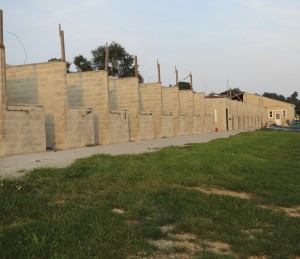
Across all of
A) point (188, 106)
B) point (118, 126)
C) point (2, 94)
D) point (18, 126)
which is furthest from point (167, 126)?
point (2, 94)

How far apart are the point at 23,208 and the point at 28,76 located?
17.2m

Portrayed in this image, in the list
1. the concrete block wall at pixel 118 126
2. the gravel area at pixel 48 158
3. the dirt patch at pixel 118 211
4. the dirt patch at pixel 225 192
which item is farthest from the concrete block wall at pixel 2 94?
the dirt patch at pixel 118 211

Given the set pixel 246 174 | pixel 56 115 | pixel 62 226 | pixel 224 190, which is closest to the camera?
pixel 62 226

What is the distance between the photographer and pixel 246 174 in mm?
10766

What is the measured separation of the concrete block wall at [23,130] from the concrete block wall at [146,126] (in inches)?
504

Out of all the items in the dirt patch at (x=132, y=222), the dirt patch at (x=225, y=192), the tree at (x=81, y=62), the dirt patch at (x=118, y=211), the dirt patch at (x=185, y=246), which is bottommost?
the dirt patch at (x=225, y=192)

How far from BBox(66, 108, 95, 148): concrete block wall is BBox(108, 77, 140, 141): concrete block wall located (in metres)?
7.09

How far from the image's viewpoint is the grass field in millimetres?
4471

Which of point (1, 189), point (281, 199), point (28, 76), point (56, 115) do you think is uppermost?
point (28, 76)

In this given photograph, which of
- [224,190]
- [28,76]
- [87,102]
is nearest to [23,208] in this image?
[224,190]

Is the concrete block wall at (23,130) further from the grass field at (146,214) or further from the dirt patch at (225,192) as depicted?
the dirt patch at (225,192)

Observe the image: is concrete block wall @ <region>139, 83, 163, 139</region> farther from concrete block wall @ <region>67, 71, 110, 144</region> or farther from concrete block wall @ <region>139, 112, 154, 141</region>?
concrete block wall @ <region>67, 71, 110, 144</region>

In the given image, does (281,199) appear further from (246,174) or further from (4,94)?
(4,94)

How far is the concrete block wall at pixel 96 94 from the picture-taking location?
25.2 metres
